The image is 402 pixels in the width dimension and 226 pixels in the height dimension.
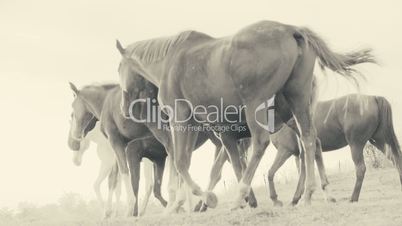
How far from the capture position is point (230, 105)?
9.02m

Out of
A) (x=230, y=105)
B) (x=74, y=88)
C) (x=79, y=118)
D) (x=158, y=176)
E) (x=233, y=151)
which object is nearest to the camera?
(x=230, y=105)

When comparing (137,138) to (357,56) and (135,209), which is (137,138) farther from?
(357,56)

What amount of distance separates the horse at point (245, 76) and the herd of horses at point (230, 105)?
0.01 m

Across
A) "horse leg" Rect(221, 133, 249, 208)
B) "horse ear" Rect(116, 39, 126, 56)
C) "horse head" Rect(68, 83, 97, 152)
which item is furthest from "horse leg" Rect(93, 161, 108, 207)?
"horse leg" Rect(221, 133, 249, 208)

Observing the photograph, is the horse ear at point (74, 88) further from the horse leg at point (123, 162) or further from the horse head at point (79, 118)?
the horse leg at point (123, 162)

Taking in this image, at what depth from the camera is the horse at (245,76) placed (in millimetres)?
8672

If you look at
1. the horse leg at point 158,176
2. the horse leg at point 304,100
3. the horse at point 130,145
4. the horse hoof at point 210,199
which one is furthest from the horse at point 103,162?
the horse leg at point 304,100

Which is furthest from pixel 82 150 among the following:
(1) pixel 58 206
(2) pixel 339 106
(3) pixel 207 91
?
(3) pixel 207 91

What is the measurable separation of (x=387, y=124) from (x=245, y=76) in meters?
5.83

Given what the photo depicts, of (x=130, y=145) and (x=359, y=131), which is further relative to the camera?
(x=359, y=131)

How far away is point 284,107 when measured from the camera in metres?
9.36

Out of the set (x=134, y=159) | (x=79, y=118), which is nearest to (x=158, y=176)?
(x=134, y=159)

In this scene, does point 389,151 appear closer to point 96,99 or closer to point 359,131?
point 359,131

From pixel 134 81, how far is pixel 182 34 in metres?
1.71
